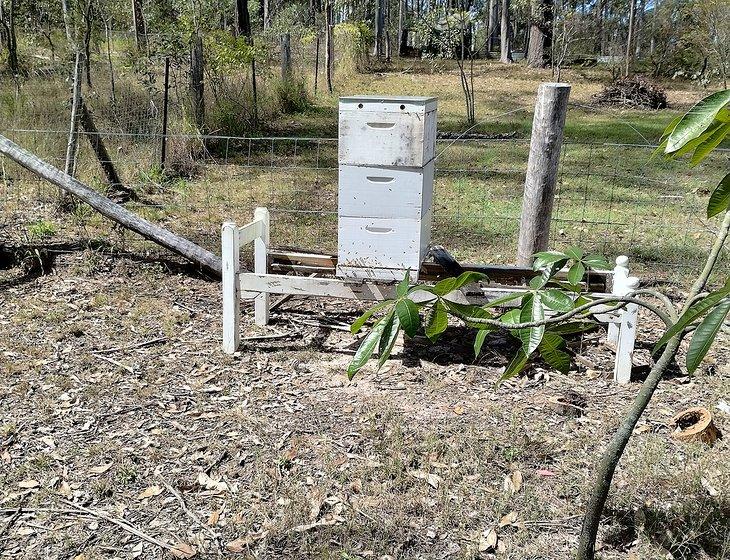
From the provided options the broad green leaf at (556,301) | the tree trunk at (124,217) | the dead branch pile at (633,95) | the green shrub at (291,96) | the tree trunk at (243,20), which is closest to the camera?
the broad green leaf at (556,301)

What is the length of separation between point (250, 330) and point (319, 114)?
11.1m

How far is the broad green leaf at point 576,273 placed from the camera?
2.17 meters

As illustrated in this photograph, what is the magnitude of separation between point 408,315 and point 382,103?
279 cm

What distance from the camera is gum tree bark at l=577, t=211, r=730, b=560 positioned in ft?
6.77

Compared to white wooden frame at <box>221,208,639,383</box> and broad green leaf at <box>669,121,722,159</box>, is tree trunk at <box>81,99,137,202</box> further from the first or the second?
broad green leaf at <box>669,121,722,159</box>

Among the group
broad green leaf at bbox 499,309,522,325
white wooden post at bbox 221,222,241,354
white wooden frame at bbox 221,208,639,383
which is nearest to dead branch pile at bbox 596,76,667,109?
white wooden frame at bbox 221,208,639,383

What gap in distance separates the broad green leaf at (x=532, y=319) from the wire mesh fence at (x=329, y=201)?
15.3 feet

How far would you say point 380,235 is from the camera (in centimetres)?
445

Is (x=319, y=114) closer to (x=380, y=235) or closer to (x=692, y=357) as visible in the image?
(x=380, y=235)

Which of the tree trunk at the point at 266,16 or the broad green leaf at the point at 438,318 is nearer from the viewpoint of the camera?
the broad green leaf at the point at 438,318

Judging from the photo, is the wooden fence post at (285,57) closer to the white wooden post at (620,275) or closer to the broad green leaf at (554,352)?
the white wooden post at (620,275)

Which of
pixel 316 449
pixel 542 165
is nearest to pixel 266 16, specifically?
pixel 542 165

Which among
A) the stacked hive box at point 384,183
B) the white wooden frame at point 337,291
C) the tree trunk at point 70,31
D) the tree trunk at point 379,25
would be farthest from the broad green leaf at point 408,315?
the tree trunk at point 379,25

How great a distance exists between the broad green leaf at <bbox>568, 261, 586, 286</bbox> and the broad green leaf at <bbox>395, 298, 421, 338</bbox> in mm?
707
